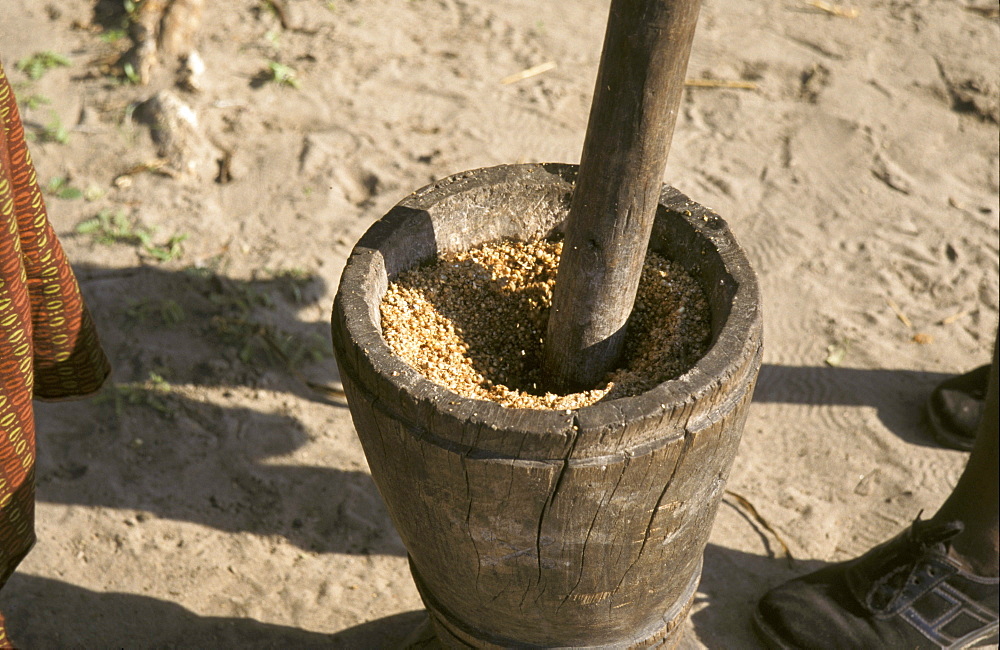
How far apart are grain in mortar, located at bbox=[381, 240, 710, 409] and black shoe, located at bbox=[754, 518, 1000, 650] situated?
3.89 ft

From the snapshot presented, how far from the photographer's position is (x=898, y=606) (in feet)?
8.76

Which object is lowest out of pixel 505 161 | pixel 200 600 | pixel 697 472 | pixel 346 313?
pixel 200 600

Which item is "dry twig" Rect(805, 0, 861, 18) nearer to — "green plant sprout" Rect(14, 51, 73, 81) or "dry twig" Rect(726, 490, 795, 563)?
"dry twig" Rect(726, 490, 795, 563)

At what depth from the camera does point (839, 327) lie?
3.68 meters

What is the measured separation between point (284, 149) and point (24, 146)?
7.78 feet

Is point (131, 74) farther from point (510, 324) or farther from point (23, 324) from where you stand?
point (510, 324)

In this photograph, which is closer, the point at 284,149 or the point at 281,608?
the point at 281,608

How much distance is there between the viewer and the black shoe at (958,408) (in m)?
3.24

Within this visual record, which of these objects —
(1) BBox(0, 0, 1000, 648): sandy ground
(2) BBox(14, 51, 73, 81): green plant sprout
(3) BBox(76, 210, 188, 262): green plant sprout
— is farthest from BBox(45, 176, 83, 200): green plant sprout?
(2) BBox(14, 51, 73, 81): green plant sprout

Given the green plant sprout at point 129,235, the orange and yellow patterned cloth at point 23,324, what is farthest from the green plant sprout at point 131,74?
the orange and yellow patterned cloth at point 23,324

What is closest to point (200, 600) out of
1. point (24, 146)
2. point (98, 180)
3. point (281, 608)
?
point (281, 608)

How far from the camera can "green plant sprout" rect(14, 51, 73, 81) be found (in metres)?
4.66

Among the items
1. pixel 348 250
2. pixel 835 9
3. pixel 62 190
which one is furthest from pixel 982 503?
pixel 62 190

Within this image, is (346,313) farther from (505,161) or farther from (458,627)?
(505,161)
